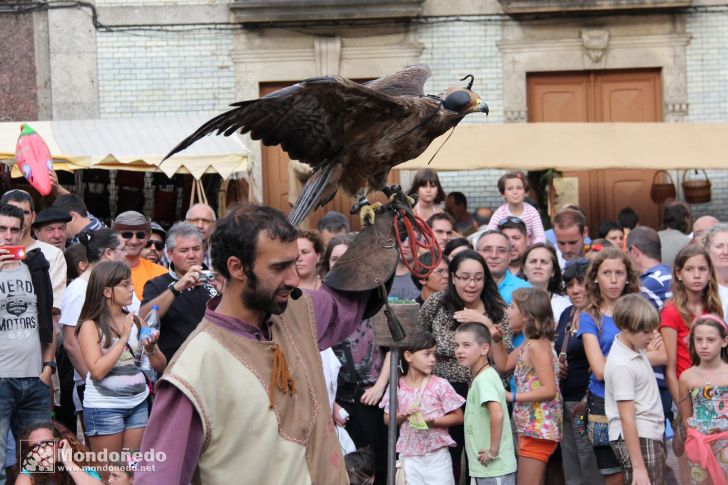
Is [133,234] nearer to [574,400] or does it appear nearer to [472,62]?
[574,400]

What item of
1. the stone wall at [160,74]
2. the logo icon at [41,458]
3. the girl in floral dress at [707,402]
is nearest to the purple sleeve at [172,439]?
the logo icon at [41,458]

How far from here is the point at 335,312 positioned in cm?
381

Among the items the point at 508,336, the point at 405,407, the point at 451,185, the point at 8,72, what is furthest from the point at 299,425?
the point at 8,72

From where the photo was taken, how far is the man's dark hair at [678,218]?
34.7 feet

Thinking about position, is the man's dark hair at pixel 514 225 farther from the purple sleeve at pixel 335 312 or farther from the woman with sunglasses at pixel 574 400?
the purple sleeve at pixel 335 312

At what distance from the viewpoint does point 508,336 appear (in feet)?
22.9

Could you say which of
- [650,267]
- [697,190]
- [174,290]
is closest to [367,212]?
[174,290]

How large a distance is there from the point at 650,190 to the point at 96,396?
31.6ft

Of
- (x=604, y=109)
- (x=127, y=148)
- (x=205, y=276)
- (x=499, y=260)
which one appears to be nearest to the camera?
(x=205, y=276)

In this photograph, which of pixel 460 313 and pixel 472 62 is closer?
pixel 460 313

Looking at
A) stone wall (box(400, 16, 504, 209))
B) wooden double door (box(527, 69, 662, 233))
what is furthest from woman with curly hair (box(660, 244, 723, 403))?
wooden double door (box(527, 69, 662, 233))

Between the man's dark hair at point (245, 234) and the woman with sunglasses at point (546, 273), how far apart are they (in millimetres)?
4569

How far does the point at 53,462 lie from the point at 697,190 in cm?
988

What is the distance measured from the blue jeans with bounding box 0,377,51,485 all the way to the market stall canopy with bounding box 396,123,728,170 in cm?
621
